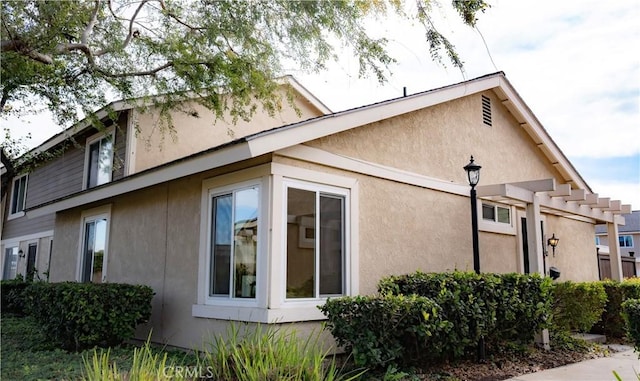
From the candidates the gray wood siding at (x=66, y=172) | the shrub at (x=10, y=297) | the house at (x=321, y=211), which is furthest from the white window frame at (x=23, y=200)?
the house at (x=321, y=211)

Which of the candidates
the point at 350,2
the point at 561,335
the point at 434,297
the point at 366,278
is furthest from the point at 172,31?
the point at 561,335

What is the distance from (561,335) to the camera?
30.2ft

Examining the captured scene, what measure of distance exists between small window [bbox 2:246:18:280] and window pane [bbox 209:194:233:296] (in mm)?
13252

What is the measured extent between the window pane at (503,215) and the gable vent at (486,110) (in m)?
1.93

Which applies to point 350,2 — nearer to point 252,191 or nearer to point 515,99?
point 252,191

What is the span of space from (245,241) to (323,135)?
1878 millimetres

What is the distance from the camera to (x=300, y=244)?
7008 mm

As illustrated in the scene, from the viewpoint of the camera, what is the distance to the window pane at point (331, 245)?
7191mm

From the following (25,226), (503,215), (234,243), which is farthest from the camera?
(25,226)

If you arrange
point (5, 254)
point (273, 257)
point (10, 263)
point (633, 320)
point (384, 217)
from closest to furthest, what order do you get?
1. point (633, 320)
2. point (273, 257)
3. point (384, 217)
4. point (10, 263)
5. point (5, 254)

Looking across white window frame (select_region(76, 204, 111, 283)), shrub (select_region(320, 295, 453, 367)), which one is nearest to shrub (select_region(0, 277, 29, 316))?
white window frame (select_region(76, 204, 111, 283))

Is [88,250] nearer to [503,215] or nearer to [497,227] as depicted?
[497,227]

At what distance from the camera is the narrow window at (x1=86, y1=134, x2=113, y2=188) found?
12680 millimetres

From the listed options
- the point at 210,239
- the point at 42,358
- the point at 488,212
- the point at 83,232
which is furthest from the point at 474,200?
the point at 83,232
